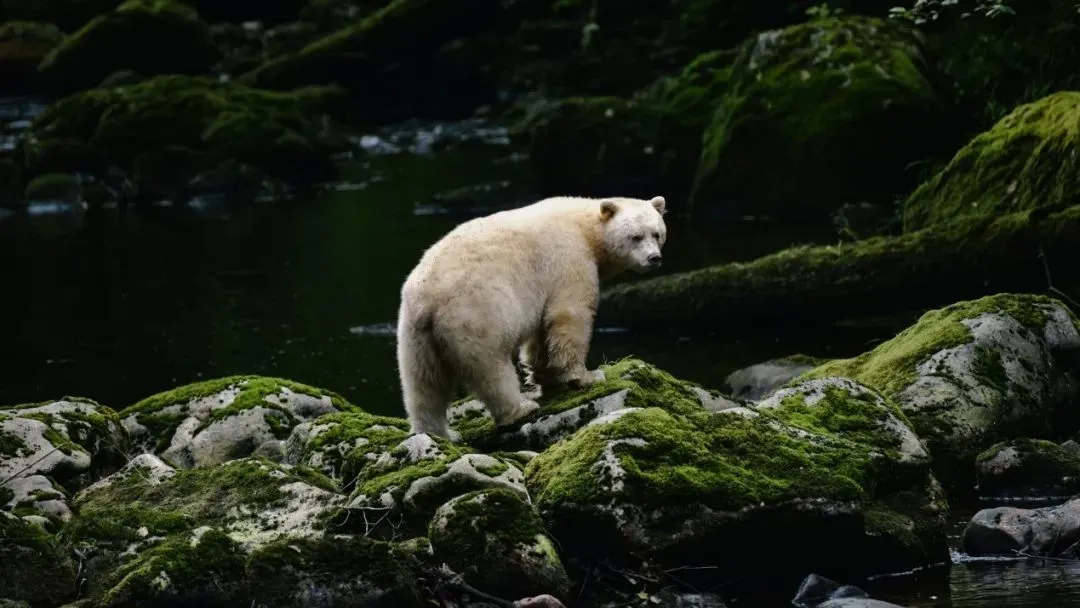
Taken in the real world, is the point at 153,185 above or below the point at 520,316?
below

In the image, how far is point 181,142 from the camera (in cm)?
3619

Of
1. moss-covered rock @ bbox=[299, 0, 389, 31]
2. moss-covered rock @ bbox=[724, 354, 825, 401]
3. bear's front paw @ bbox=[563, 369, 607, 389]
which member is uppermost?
bear's front paw @ bbox=[563, 369, 607, 389]

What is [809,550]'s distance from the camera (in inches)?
370

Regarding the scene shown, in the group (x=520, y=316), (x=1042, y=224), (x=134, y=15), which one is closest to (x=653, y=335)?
(x=1042, y=224)

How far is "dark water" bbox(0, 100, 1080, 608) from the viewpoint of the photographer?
55.3ft

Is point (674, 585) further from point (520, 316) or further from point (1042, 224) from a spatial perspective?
point (1042, 224)

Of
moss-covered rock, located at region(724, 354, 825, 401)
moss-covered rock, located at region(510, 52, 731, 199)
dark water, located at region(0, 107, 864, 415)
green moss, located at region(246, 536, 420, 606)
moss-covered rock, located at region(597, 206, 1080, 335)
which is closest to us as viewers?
green moss, located at region(246, 536, 420, 606)

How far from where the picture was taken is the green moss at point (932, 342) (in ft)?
39.9

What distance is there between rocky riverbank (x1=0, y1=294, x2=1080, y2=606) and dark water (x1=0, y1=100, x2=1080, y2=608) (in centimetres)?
52

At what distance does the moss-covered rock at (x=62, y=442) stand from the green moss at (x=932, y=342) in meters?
5.05

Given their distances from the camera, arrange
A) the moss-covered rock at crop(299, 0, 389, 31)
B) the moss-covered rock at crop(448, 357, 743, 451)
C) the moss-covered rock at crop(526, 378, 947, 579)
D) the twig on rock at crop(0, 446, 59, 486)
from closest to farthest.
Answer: the moss-covered rock at crop(526, 378, 947, 579) < the twig on rock at crop(0, 446, 59, 486) < the moss-covered rock at crop(448, 357, 743, 451) < the moss-covered rock at crop(299, 0, 389, 31)

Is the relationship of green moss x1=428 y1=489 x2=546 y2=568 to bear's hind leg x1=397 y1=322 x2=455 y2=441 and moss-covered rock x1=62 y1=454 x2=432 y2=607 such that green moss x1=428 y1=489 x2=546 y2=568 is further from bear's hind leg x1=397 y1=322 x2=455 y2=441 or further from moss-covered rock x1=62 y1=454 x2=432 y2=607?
bear's hind leg x1=397 y1=322 x2=455 y2=441

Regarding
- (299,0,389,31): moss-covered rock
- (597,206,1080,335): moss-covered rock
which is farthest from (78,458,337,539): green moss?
(299,0,389,31): moss-covered rock

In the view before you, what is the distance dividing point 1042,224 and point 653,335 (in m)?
4.60
